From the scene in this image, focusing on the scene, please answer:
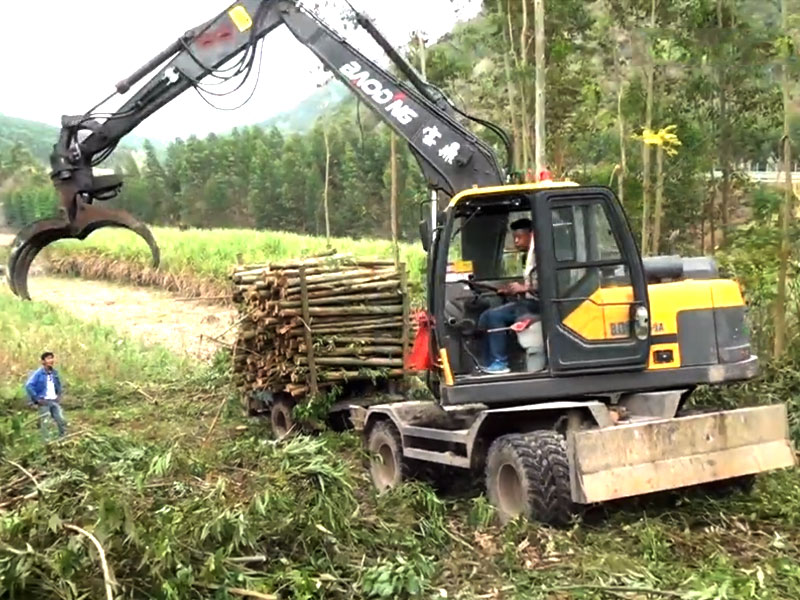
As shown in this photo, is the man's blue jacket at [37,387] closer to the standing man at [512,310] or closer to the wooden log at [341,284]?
the wooden log at [341,284]

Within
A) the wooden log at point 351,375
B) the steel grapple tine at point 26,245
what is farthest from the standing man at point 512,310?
the steel grapple tine at point 26,245

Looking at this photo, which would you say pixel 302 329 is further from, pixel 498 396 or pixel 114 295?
pixel 114 295

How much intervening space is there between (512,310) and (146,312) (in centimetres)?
1721

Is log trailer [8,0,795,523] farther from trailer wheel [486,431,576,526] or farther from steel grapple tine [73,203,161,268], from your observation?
steel grapple tine [73,203,161,268]

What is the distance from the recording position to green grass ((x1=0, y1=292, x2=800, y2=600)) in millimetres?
Answer: 5035

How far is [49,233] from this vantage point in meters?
9.95

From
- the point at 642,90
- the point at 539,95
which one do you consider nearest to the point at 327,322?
the point at 539,95

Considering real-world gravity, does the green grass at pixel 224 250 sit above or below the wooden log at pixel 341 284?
above

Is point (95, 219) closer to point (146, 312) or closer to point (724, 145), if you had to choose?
point (724, 145)

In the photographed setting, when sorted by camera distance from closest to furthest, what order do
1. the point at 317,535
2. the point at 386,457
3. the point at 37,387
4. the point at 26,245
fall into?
the point at 317,535, the point at 386,457, the point at 26,245, the point at 37,387

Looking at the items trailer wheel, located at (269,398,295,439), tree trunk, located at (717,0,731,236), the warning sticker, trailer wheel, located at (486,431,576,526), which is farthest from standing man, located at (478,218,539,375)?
tree trunk, located at (717,0,731,236)

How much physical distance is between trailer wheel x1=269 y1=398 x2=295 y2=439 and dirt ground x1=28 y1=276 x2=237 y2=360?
14.6 ft

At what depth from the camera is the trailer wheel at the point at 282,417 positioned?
1090 cm

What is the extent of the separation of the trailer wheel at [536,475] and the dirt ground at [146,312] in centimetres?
882
